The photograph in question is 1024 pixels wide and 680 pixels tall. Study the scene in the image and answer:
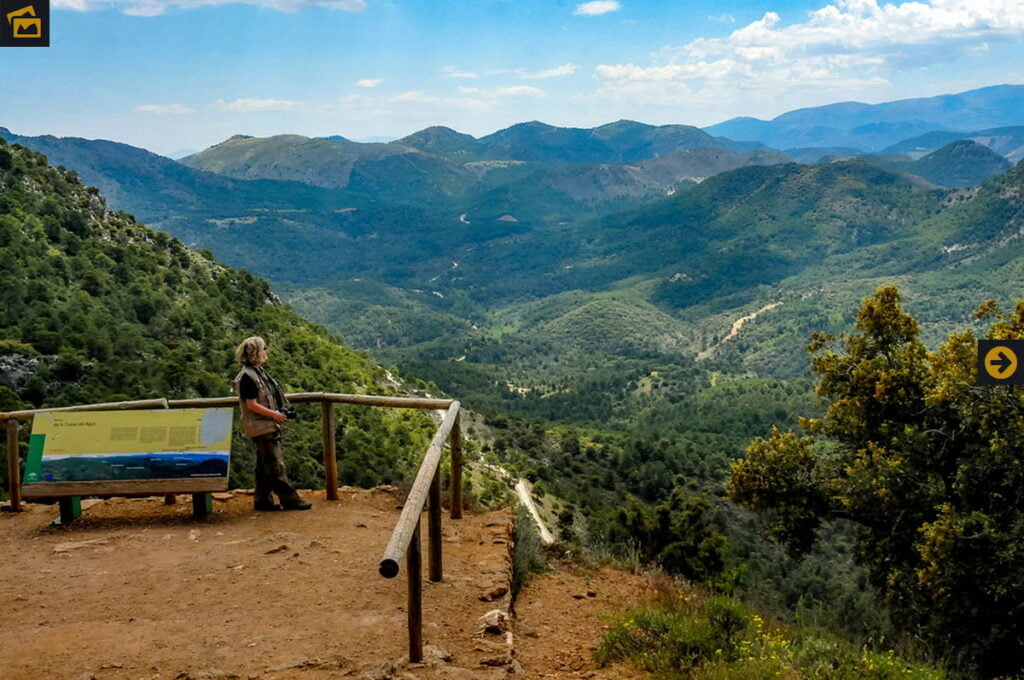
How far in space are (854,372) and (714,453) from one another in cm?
4602

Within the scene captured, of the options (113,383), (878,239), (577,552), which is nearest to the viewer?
(577,552)

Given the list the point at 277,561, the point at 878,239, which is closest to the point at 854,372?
the point at 277,561

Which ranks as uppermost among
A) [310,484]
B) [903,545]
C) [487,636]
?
[487,636]

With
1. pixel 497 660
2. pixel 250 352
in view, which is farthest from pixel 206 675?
pixel 250 352

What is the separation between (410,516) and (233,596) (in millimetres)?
2440

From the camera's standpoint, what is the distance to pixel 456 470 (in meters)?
7.11

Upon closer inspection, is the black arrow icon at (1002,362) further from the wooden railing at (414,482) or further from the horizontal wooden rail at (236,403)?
the horizontal wooden rail at (236,403)

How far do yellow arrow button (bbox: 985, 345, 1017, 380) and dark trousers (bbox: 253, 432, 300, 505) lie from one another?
9895 mm

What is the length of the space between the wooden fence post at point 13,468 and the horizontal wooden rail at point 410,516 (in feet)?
16.5

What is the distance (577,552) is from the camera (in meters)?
8.28

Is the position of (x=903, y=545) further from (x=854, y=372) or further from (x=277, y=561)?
(x=277, y=561)

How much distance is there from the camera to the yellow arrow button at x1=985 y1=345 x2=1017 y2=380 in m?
10.8

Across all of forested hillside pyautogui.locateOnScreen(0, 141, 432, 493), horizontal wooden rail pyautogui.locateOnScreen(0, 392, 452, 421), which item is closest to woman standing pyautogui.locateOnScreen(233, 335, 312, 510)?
horizontal wooden rail pyautogui.locateOnScreen(0, 392, 452, 421)

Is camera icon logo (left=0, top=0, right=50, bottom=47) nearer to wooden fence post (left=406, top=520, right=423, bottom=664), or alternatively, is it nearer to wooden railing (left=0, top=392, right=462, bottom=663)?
wooden railing (left=0, top=392, right=462, bottom=663)
